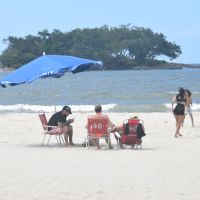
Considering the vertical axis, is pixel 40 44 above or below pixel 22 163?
above

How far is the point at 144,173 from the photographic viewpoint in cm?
927

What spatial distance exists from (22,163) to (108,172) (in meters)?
1.61

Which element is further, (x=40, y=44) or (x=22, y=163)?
(x=40, y=44)

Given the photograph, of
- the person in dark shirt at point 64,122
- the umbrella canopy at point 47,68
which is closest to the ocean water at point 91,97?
the person in dark shirt at point 64,122

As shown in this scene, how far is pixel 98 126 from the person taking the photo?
12570 mm

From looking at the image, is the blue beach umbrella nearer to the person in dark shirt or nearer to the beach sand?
the person in dark shirt

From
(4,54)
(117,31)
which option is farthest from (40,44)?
(117,31)

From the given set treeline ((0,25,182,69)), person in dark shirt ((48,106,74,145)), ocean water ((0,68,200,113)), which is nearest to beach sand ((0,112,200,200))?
person in dark shirt ((48,106,74,145))

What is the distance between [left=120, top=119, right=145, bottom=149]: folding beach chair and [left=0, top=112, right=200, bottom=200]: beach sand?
0.17 m

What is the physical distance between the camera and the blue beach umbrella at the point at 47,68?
Result: 1248cm

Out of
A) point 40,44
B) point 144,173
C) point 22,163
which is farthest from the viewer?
point 40,44

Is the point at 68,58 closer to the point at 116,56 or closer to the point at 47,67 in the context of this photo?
the point at 47,67

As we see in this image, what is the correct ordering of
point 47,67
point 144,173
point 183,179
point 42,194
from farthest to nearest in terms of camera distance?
point 47,67 → point 144,173 → point 183,179 → point 42,194

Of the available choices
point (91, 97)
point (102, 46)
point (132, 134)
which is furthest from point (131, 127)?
point (102, 46)
